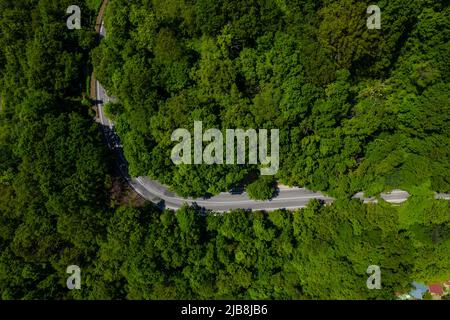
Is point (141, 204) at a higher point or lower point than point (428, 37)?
lower

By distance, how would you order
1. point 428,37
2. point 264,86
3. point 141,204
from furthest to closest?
point 141,204
point 264,86
point 428,37

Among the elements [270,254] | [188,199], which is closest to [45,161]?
[188,199]

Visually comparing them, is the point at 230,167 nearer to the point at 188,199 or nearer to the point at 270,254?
the point at 188,199

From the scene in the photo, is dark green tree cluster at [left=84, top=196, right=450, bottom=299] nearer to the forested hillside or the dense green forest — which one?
the dense green forest

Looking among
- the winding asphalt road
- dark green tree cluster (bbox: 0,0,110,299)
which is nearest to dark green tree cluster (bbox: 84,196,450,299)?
the winding asphalt road

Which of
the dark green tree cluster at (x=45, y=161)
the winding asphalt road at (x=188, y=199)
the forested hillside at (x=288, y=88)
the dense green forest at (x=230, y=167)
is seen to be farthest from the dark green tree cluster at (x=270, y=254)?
the dark green tree cluster at (x=45, y=161)
